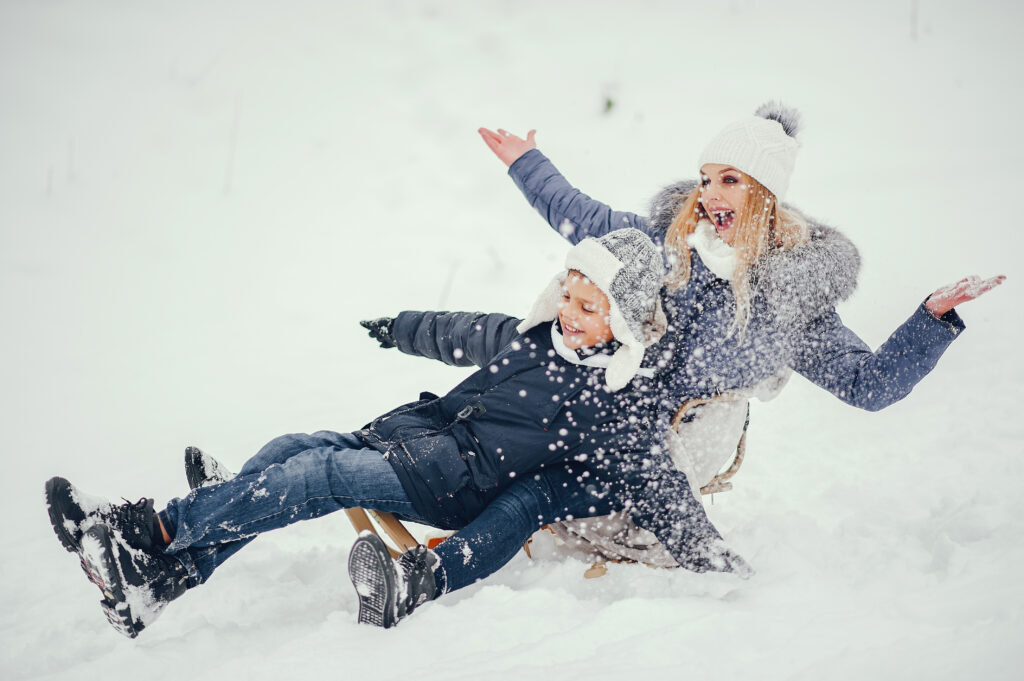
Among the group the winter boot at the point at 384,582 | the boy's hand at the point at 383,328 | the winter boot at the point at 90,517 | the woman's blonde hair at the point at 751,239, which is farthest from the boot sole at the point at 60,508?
the woman's blonde hair at the point at 751,239

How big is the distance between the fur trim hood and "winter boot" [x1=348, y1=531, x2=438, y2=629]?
1282 millimetres

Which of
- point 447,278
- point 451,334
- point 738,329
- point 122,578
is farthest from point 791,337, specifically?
point 447,278

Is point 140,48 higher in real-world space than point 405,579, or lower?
higher

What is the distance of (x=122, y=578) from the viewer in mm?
1879

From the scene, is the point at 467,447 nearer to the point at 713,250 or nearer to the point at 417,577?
the point at 417,577

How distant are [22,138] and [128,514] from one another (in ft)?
10.0

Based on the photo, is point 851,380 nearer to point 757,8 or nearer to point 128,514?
point 128,514

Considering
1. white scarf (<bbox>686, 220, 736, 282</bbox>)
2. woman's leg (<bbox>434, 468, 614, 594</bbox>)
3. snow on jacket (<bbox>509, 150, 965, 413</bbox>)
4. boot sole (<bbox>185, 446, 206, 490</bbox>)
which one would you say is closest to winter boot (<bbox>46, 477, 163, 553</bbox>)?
boot sole (<bbox>185, 446, 206, 490</bbox>)

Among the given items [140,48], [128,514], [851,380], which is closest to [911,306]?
[851,380]

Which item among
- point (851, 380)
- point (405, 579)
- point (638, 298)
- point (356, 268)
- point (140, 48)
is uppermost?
point (140, 48)

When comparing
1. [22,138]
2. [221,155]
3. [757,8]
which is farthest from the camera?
[757,8]

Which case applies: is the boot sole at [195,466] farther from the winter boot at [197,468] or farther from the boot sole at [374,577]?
the boot sole at [374,577]

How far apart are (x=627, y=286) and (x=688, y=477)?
594mm

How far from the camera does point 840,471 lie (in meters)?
2.95
